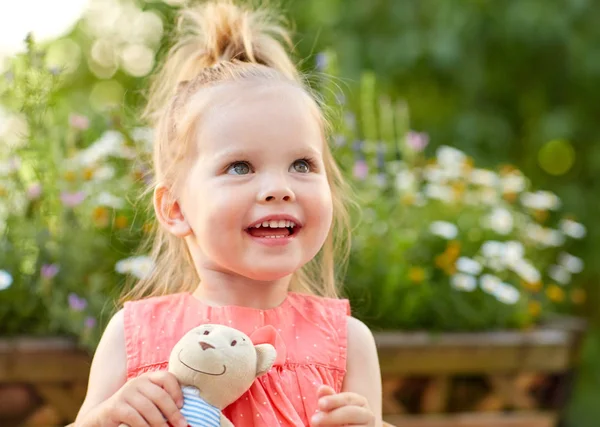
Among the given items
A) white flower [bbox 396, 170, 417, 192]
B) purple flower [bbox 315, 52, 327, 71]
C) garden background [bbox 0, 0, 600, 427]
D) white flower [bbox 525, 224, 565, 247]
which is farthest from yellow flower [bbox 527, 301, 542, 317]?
purple flower [bbox 315, 52, 327, 71]

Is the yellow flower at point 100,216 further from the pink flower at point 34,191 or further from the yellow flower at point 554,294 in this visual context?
the yellow flower at point 554,294

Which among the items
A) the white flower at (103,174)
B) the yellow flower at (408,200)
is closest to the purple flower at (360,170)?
the yellow flower at (408,200)

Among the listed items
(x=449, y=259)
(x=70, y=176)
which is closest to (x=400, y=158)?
(x=449, y=259)

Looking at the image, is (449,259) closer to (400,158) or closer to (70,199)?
(400,158)

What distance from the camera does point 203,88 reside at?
1570 millimetres

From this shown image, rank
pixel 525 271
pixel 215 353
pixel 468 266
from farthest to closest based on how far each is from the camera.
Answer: pixel 525 271
pixel 468 266
pixel 215 353

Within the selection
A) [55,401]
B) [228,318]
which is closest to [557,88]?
[55,401]

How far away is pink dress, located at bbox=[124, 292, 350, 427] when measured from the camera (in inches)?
57.1

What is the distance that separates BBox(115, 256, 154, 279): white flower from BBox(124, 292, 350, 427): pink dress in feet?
2.31

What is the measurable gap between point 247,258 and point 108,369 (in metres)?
0.30

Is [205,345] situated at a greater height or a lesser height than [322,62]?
lesser

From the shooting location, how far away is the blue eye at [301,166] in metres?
1.50

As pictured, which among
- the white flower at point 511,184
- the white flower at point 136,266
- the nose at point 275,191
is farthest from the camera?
the white flower at point 511,184

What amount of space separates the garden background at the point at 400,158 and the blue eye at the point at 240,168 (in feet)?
1.72
